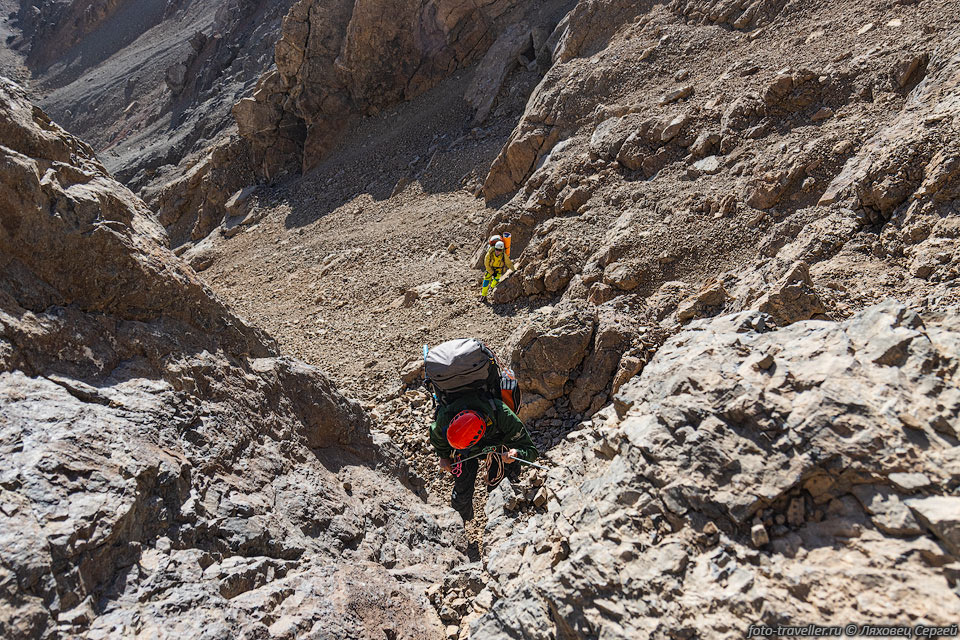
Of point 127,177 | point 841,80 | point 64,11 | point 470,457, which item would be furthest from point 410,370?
point 64,11

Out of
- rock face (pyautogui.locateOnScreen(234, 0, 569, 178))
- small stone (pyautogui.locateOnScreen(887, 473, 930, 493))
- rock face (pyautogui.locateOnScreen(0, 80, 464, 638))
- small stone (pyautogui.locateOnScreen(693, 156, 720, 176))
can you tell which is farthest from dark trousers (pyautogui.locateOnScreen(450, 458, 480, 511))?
rock face (pyautogui.locateOnScreen(234, 0, 569, 178))

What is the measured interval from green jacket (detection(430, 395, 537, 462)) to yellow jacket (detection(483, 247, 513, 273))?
5.04m

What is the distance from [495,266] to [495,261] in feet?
0.28

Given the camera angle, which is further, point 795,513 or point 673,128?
point 673,128

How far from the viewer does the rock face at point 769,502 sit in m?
2.03

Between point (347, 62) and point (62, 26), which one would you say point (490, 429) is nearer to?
point (347, 62)

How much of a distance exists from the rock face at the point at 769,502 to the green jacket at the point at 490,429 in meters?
1.37

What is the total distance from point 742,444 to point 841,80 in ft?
25.4

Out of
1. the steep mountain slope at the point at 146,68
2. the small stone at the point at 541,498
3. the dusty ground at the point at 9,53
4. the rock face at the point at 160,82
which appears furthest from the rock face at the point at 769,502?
the dusty ground at the point at 9,53

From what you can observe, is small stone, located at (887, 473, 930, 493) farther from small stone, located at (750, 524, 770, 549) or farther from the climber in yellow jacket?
the climber in yellow jacket

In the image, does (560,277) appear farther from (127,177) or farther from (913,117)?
(127,177)

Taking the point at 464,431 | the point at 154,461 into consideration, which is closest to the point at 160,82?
the point at 464,431

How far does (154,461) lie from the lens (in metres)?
2.87

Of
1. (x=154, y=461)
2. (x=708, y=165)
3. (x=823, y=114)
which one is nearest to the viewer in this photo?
(x=154, y=461)
